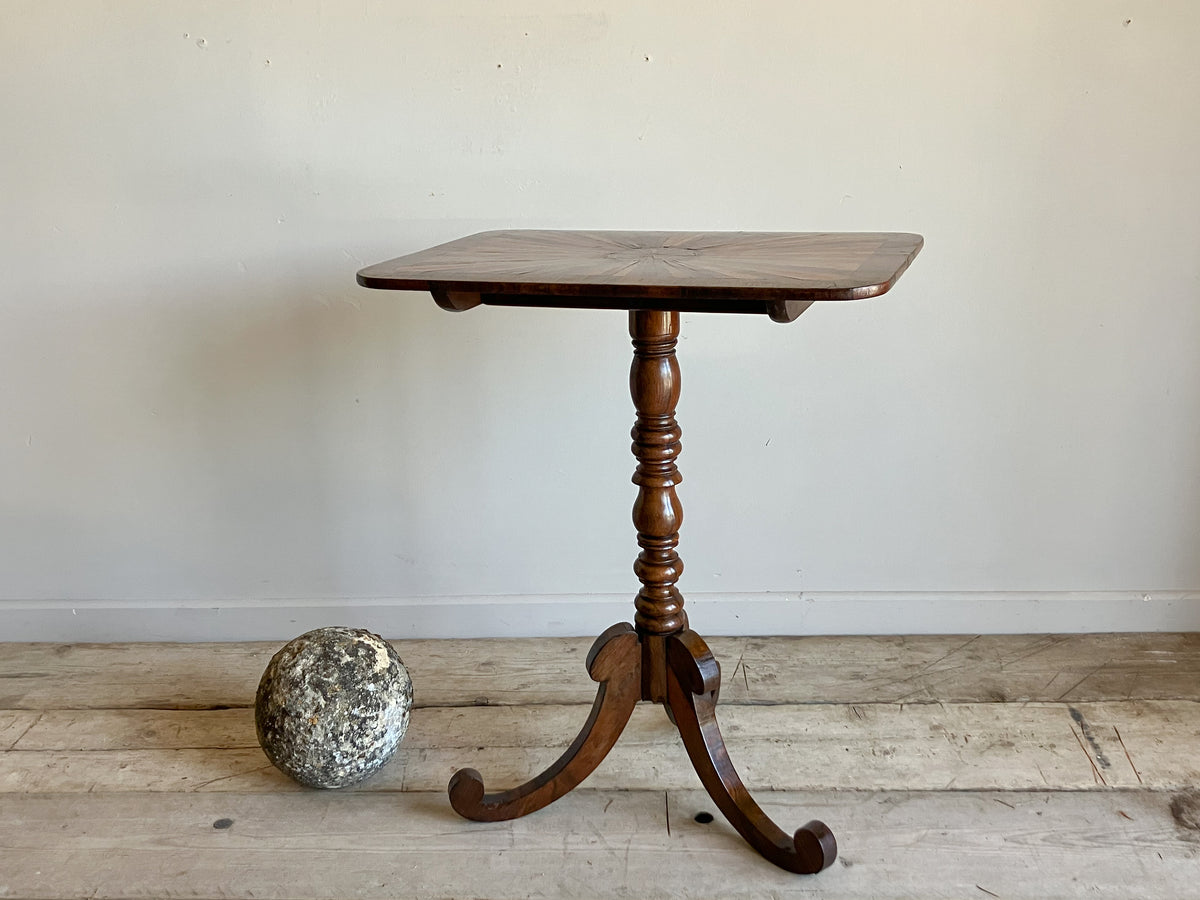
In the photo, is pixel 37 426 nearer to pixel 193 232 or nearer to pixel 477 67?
pixel 193 232

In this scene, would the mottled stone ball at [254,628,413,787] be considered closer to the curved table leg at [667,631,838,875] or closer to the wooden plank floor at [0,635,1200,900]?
the wooden plank floor at [0,635,1200,900]

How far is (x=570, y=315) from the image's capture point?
2145 mm

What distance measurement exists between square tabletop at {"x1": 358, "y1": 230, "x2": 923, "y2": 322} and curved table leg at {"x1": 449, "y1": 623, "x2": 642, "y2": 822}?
0.56 m

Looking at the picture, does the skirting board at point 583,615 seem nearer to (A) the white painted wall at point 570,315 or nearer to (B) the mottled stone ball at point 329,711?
(A) the white painted wall at point 570,315

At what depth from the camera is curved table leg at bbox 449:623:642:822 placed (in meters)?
1.69

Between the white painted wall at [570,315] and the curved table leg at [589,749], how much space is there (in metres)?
0.59

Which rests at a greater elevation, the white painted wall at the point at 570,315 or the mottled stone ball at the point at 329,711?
the white painted wall at the point at 570,315

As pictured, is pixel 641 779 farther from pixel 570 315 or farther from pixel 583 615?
pixel 570 315

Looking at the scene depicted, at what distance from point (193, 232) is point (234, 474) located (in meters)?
0.49

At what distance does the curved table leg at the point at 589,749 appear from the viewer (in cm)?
169

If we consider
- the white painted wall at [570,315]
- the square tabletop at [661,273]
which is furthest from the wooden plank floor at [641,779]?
the square tabletop at [661,273]

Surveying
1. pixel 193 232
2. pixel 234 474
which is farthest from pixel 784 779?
pixel 193 232

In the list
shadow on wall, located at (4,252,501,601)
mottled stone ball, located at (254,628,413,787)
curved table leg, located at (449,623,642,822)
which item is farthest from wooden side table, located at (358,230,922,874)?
shadow on wall, located at (4,252,501,601)

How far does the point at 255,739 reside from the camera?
6.42 feet
